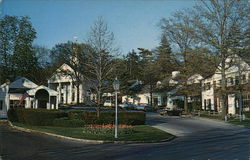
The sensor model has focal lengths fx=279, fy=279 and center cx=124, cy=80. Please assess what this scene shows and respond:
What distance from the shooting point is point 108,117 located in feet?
86.6

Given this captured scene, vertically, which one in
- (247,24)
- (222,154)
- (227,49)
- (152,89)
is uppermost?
(247,24)

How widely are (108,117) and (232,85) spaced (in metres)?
20.1

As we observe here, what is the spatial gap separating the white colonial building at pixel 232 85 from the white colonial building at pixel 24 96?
21041 mm

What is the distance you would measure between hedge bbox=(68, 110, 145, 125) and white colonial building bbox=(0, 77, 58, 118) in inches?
344

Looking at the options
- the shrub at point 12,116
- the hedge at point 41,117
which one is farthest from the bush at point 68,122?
the shrub at point 12,116

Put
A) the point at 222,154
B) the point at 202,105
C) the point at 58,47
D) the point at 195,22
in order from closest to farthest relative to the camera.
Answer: the point at 222,154
the point at 195,22
the point at 202,105
the point at 58,47

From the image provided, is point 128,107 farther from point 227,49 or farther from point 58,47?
point 227,49

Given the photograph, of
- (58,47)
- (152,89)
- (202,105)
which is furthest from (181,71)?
(58,47)

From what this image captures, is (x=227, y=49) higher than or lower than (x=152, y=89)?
higher

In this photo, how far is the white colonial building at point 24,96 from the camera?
34938 millimetres

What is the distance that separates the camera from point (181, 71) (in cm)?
4344

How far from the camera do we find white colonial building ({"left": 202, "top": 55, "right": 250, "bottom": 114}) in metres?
34.8

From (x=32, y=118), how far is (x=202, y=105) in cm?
3548

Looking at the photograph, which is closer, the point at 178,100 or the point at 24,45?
the point at 24,45
